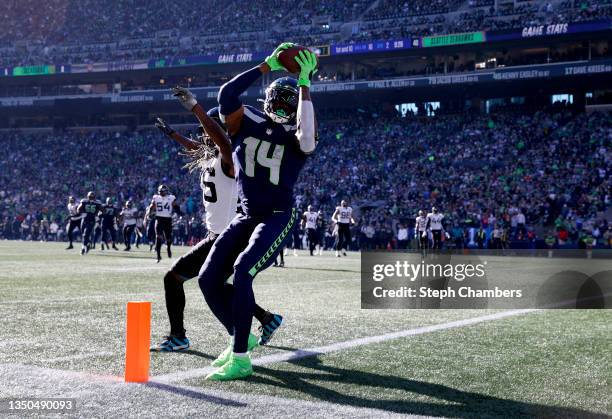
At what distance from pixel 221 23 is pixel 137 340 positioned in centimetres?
4625

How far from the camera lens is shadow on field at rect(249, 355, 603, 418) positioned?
3.66m

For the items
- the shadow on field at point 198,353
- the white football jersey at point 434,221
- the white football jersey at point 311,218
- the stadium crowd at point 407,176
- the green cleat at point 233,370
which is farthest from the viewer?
the stadium crowd at point 407,176

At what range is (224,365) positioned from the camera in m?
4.36

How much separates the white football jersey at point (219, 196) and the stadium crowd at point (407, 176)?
22713 millimetres

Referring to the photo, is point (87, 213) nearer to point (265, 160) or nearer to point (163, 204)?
point (163, 204)

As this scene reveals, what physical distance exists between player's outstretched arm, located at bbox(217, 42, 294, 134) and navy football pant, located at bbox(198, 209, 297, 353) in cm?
73

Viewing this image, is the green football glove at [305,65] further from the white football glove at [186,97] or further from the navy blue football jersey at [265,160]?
the white football glove at [186,97]

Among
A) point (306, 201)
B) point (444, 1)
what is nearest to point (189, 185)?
point (306, 201)

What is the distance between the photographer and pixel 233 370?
4.29 meters

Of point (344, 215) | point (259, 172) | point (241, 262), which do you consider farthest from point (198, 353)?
point (344, 215)

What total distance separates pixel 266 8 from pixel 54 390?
46329mm

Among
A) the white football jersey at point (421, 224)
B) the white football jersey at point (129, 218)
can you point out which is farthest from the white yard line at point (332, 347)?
the white football jersey at point (129, 218)

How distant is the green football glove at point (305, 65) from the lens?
4609mm

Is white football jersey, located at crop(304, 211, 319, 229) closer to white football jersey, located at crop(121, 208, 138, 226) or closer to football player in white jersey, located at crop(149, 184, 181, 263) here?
white football jersey, located at crop(121, 208, 138, 226)
